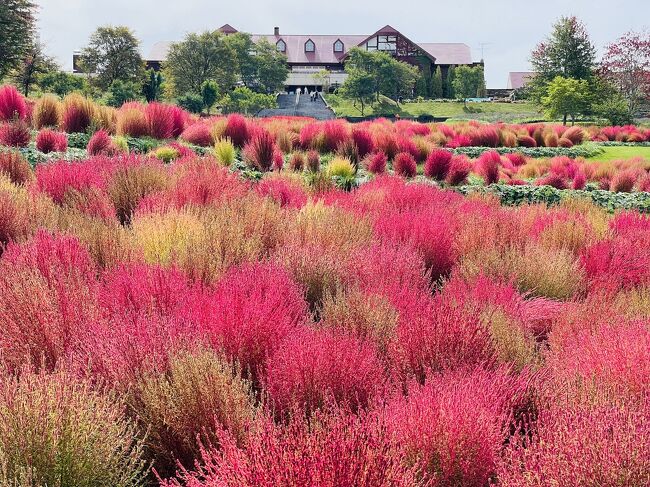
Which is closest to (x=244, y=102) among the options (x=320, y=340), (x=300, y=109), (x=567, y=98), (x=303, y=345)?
(x=300, y=109)

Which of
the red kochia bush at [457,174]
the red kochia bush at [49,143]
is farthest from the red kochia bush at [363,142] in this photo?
the red kochia bush at [49,143]

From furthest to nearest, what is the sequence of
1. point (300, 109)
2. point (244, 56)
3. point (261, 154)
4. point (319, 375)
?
1. point (244, 56)
2. point (300, 109)
3. point (261, 154)
4. point (319, 375)

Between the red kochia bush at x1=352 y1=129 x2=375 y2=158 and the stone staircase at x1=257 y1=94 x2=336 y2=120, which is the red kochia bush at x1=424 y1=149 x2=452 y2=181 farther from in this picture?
the stone staircase at x1=257 y1=94 x2=336 y2=120

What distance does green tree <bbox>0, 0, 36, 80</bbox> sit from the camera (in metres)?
29.0

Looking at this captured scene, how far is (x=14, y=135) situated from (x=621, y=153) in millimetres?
22133

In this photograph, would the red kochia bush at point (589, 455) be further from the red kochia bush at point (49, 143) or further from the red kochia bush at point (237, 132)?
the red kochia bush at point (237, 132)

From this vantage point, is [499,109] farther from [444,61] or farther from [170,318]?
[170,318]

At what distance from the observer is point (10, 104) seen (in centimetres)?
1148

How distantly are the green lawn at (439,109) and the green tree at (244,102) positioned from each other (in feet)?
20.8

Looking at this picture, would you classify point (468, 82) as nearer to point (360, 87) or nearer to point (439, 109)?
point (439, 109)

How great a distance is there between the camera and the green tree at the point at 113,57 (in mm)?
43250

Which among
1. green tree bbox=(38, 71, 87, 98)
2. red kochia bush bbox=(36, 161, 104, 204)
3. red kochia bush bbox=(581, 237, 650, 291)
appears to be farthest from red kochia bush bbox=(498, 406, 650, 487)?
green tree bbox=(38, 71, 87, 98)

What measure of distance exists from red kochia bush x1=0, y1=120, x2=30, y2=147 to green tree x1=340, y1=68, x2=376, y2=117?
1743 inches

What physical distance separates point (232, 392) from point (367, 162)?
10.1 m
